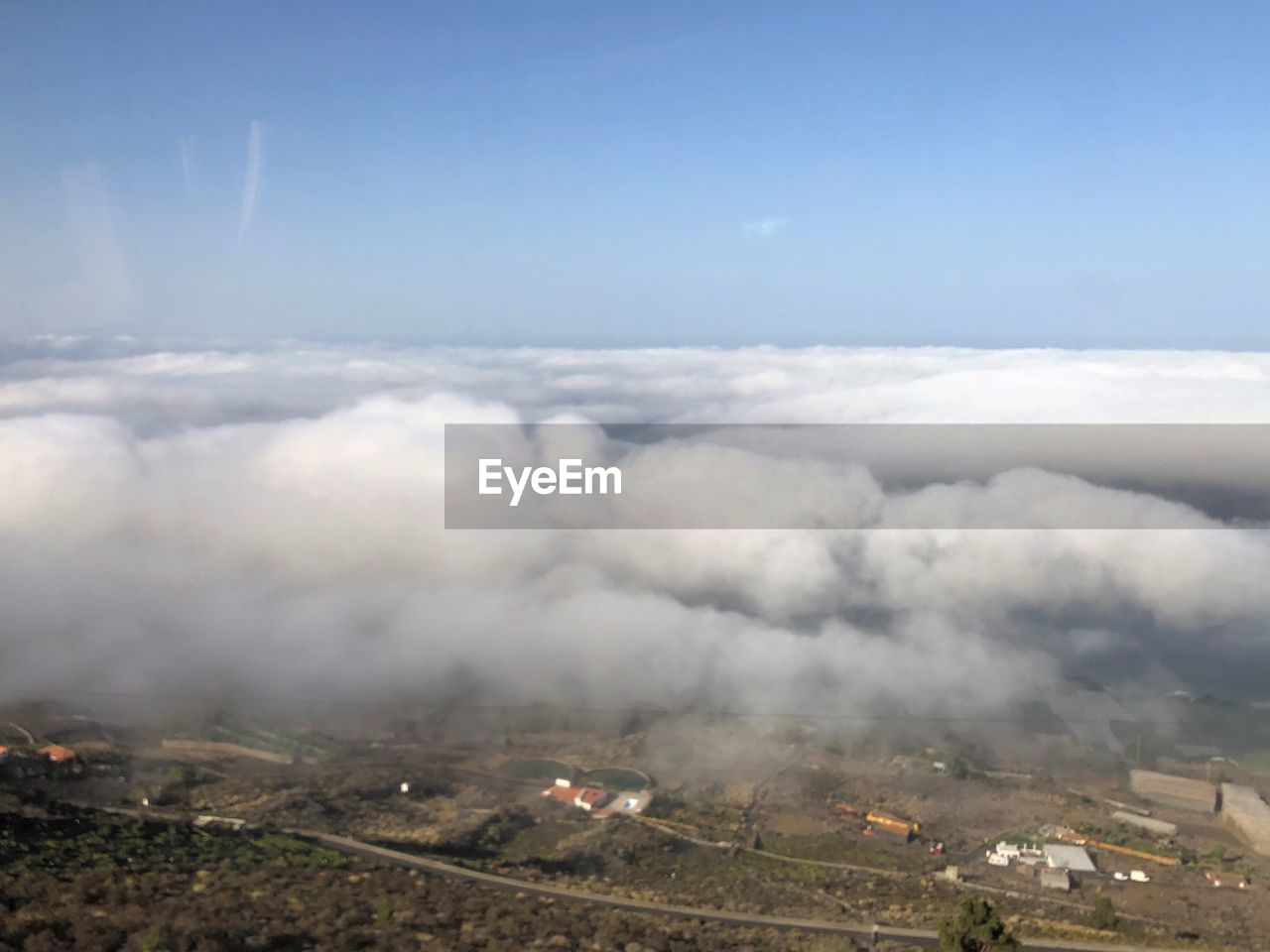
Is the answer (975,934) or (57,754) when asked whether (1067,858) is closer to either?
(975,934)

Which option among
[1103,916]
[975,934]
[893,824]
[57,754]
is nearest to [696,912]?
[975,934]

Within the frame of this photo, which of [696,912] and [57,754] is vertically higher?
[57,754]

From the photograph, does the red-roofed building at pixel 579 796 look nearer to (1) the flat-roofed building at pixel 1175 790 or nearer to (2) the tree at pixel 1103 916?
(2) the tree at pixel 1103 916

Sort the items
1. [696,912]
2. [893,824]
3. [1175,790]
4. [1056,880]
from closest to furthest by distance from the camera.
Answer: [696,912] < [1056,880] < [893,824] < [1175,790]

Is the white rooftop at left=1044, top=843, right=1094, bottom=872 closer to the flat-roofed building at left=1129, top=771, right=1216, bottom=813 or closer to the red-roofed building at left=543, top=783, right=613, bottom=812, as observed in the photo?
the flat-roofed building at left=1129, top=771, right=1216, bottom=813

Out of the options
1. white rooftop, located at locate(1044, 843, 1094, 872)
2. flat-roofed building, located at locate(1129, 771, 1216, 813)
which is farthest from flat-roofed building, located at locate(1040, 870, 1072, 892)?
flat-roofed building, located at locate(1129, 771, 1216, 813)
